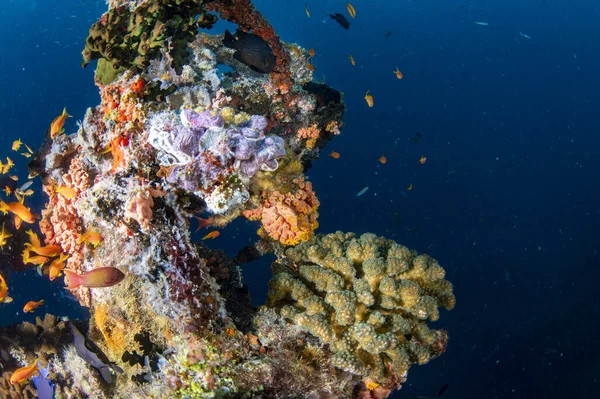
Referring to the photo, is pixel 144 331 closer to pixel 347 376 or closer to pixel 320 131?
pixel 347 376

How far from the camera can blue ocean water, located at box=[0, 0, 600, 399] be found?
74.3 feet

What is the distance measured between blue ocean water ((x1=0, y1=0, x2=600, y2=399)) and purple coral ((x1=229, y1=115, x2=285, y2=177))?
6.14 metres

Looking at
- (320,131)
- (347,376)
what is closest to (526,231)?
(320,131)

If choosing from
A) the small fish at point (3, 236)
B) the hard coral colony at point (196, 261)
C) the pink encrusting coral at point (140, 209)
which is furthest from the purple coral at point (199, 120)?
the small fish at point (3, 236)

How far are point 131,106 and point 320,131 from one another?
15.6 ft

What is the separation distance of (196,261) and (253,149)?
132cm

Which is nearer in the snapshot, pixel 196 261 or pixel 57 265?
pixel 196 261

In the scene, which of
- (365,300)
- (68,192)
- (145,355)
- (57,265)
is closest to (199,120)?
(68,192)

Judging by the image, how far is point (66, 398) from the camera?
6004 mm

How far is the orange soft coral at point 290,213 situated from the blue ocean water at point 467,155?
5.74m

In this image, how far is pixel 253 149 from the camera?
13.1 feet

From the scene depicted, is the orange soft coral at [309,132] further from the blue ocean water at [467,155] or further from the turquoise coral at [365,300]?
the turquoise coral at [365,300]

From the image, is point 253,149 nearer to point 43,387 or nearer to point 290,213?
point 290,213

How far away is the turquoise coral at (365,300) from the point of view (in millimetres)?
3986
